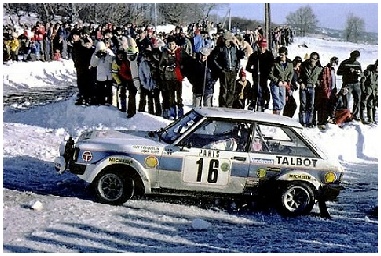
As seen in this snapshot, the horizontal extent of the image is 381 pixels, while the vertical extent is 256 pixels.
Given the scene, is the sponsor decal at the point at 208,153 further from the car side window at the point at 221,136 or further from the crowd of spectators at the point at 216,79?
the crowd of spectators at the point at 216,79

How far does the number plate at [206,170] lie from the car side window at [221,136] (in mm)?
200

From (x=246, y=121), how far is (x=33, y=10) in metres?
22.9

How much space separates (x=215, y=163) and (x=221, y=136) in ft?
1.37

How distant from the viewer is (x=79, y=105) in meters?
13.2

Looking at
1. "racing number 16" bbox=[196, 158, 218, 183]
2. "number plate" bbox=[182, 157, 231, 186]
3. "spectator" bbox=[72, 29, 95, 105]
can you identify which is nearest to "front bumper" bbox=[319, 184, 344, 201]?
"number plate" bbox=[182, 157, 231, 186]

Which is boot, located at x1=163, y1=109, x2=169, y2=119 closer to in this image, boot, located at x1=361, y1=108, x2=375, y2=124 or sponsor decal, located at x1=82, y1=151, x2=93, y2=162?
sponsor decal, located at x1=82, y1=151, x2=93, y2=162

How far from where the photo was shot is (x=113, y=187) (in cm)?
813

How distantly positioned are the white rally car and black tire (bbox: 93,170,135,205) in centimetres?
1

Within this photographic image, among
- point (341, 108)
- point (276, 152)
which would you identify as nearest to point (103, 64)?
point (341, 108)

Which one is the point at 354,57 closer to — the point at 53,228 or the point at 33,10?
the point at 53,228

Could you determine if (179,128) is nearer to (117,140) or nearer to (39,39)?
(117,140)

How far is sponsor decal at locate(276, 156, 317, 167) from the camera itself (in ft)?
27.2

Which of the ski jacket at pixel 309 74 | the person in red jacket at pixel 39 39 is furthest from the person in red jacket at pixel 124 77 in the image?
the person in red jacket at pixel 39 39

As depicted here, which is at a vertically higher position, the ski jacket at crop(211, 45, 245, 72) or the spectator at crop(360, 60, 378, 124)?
the ski jacket at crop(211, 45, 245, 72)
